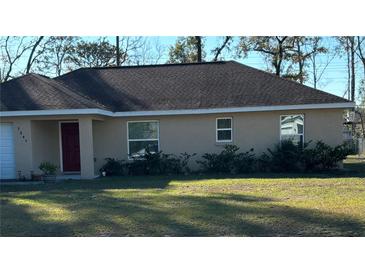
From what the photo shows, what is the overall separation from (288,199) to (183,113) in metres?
8.03

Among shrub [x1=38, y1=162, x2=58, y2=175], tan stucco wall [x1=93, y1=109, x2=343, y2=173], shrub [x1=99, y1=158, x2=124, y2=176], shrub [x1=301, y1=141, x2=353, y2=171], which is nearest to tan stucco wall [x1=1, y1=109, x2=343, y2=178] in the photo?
tan stucco wall [x1=93, y1=109, x2=343, y2=173]

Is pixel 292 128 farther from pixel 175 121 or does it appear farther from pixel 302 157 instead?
pixel 175 121

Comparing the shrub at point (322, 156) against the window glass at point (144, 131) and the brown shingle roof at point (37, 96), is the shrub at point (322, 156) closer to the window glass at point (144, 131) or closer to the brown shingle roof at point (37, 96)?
the window glass at point (144, 131)

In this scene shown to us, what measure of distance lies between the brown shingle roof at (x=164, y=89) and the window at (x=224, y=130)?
79 cm

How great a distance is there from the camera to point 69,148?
17.1 meters

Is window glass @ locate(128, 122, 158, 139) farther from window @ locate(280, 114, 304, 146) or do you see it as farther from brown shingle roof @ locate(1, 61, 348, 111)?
window @ locate(280, 114, 304, 146)

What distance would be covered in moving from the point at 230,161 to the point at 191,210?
26.6ft

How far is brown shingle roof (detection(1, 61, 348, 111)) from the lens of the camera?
15.3m

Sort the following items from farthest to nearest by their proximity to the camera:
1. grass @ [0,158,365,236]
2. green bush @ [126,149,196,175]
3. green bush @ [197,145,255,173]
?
green bush @ [126,149,196,175] → green bush @ [197,145,255,173] → grass @ [0,158,365,236]

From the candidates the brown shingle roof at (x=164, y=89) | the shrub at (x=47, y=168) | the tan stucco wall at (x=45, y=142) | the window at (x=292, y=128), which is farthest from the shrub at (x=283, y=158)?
the tan stucco wall at (x=45, y=142)

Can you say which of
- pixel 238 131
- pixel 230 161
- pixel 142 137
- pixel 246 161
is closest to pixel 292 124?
pixel 238 131

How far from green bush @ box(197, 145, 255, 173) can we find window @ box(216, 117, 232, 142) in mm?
670

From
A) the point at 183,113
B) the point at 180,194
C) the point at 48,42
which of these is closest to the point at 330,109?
the point at 183,113

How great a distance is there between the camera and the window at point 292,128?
16562 millimetres
